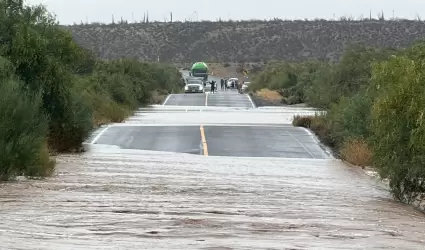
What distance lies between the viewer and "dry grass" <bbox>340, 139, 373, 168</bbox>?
31628 mm

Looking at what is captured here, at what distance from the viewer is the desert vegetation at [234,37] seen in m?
164

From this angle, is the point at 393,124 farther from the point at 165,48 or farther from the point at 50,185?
the point at 165,48

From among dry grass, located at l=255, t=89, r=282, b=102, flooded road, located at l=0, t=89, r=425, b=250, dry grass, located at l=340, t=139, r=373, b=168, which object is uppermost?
flooded road, located at l=0, t=89, r=425, b=250

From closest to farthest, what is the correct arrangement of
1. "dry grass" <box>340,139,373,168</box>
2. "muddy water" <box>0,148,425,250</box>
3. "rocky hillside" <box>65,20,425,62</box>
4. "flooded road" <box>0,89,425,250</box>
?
1. "muddy water" <box>0,148,425,250</box>
2. "flooded road" <box>0,89,425,250</box>
3. "dry grass" <box>340,139,373,168</box>
4. "rocky hillside" <box>65,20,425,62</box>

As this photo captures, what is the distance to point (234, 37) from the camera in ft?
568

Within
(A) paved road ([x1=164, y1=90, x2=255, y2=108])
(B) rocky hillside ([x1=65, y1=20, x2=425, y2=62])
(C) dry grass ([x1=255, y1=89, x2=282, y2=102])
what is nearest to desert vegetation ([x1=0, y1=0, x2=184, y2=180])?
(A) paved road ([x1=164, y1=90, x2=255, y2=108])

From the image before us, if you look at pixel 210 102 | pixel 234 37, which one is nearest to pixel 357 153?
pixel 210 102

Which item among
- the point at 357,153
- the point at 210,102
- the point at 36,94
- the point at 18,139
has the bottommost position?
the point at 210,102

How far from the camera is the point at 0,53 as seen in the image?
28812 mm

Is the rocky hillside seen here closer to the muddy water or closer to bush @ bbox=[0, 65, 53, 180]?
bush @ bbox=[0, 65, 53, 180]

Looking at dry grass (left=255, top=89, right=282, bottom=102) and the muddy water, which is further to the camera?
dry grass (left=255, top=89, right=282, bottom=102)

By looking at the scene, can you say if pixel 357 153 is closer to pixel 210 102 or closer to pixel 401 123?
pixel 401 123

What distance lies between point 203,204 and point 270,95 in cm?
7976

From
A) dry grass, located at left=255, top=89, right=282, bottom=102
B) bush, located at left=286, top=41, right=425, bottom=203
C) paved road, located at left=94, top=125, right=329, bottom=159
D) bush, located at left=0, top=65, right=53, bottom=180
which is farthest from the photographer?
dry grass, located at left=255, top=89, right=282, bottom=102
